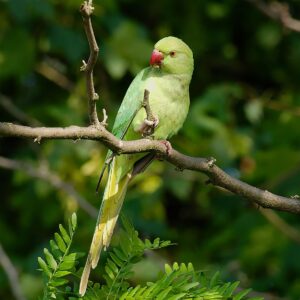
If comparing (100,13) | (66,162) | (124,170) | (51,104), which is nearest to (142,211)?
(66,162)

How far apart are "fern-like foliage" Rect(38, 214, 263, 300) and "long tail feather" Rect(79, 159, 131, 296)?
618 mm

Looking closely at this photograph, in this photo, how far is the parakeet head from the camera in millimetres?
3633

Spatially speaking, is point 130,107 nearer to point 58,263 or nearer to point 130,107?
point 130,107

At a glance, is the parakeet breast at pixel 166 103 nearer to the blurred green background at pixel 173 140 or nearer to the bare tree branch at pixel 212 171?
the bare tree branch at pixel 212 171

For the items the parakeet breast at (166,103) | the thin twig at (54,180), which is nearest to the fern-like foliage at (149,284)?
the parakeet breast at (166,103)

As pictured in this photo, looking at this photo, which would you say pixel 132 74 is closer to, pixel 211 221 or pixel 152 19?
pixel 152 19

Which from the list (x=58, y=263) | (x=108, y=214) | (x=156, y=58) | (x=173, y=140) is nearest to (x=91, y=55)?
(x=58, y=263)

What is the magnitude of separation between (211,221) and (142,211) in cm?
87

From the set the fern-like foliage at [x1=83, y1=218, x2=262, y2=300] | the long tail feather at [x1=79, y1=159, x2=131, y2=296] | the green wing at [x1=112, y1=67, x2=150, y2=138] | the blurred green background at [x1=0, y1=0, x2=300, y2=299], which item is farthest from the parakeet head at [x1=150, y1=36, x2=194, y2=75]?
the fern-like foliage at [x1=83, y1=218, x2=262, y2=300]

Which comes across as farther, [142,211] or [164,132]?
[142,211]

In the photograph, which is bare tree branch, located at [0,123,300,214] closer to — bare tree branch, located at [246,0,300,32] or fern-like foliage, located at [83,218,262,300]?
fern-like foliage, located at [83,218,262,300]

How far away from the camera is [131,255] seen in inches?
78.4

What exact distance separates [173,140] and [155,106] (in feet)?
7.75

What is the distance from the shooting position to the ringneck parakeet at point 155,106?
11.3ft
